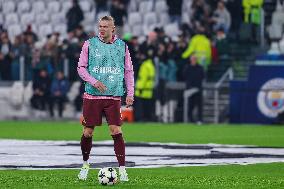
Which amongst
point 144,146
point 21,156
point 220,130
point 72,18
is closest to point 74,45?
point 72,18

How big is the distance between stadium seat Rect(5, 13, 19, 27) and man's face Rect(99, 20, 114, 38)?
83.3ft

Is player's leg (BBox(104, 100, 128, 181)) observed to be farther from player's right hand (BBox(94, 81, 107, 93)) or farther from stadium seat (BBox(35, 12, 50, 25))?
stadium seat (BBox(35, 12, 50, 25))

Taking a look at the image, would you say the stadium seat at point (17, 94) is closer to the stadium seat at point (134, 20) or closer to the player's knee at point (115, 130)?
the stadium seat at point (134, 20)

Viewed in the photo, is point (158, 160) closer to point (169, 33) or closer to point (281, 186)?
point (281, 186)

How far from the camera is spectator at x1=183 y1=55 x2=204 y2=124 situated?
30.5 meters

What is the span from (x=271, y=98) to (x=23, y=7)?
39.2ft

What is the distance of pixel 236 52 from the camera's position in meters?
31.4

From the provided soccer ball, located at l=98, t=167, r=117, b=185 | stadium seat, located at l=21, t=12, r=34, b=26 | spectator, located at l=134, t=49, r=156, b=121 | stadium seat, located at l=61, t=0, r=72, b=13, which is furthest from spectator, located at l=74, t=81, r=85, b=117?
soccer ball, located at l=98, t=167, r=117, b=185

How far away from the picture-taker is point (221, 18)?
103ft

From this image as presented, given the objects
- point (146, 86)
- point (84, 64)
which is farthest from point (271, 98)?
point (84, 64)

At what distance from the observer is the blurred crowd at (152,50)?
31.2m

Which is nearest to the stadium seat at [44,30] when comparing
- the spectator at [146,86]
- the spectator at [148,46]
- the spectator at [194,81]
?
the spectator at [148,46]

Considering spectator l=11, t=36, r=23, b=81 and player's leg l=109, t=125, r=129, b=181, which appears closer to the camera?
player's leg l=109, t=125, r=129, b=181

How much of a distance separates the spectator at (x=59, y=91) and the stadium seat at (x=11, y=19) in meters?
4.83
